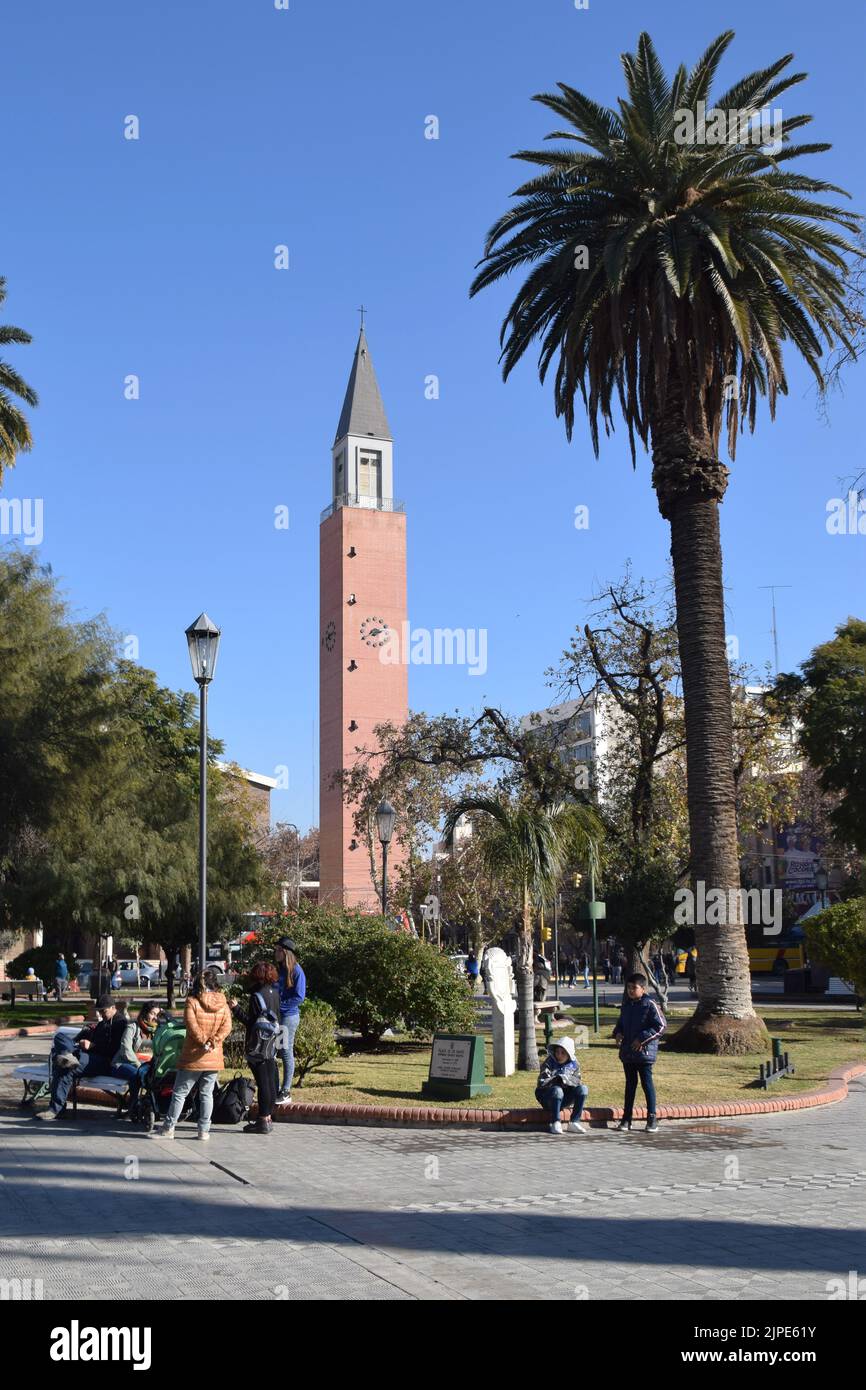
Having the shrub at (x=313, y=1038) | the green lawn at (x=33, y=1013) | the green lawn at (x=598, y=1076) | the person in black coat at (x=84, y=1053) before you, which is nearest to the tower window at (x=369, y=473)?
the green lawn at (x=33, y=1013)

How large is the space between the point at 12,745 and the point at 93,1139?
18025mm

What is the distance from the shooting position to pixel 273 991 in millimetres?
12562

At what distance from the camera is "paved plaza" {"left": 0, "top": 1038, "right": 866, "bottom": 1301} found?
6609 millimetres

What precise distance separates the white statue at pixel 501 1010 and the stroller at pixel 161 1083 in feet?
14.3

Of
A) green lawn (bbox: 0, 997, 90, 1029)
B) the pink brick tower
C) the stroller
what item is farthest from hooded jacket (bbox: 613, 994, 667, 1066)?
the pink brick tower

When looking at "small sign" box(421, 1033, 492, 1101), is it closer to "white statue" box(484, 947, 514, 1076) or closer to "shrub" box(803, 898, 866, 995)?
"white statue" box(484, 947, 514, 1076)

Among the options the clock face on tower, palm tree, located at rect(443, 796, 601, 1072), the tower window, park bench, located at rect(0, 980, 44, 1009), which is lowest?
park bench, located at rect(0, 980, 44, 1009)

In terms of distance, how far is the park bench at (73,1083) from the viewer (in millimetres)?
13508

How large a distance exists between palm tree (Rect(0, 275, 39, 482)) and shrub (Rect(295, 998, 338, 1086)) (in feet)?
64.2

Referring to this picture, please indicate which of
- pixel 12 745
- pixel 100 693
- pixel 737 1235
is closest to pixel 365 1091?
pixel 737 1235

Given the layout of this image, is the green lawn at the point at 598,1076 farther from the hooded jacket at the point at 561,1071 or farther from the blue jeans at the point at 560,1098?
the hooded jacket at the point at 561,1071
